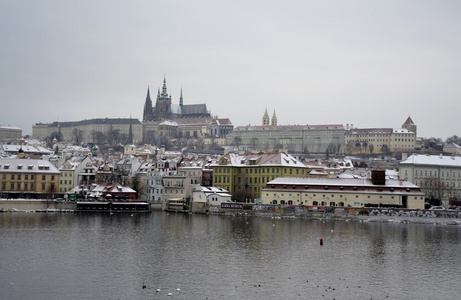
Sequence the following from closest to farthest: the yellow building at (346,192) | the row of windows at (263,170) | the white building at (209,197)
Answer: the yellow building at (346,192) < the white building at (209,197) < the row of windows at (263,170)

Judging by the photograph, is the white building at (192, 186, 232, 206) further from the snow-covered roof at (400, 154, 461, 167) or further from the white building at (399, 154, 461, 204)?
the snow-covered roof at (400, 154, 461, 167)

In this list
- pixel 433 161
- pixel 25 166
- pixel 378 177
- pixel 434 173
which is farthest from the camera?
pixel 433 161

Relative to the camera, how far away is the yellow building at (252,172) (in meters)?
75.3

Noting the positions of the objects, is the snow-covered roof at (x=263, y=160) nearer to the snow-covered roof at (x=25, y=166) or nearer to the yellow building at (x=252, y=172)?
the yellow building at (x=252, y=172)

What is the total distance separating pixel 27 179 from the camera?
72688mm

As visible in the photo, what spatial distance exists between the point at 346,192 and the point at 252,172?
1417 cm

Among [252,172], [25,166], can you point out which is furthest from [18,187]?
[252,172]

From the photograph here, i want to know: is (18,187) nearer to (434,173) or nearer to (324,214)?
(324,214)

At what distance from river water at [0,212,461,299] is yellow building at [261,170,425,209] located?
10.4 m

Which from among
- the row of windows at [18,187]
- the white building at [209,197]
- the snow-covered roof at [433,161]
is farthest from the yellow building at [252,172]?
the row of windows at [18,187]

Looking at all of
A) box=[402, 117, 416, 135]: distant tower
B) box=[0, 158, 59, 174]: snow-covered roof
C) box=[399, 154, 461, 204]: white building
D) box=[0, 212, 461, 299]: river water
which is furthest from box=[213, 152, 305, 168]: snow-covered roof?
box=[402, 117, 416, 135]: distant tower

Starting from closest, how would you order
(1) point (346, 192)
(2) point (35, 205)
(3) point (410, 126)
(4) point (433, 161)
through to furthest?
1. (2) point (35, 205)
2. (1) point (346, 192)
3. (4) point (433, 161)
4. (3) point (410, 126)

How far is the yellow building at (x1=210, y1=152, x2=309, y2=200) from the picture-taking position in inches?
2965

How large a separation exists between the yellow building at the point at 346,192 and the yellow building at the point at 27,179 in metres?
23.0
